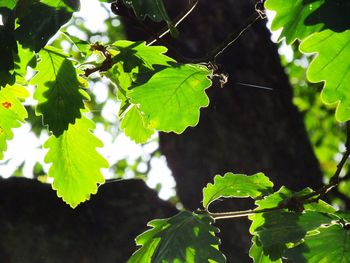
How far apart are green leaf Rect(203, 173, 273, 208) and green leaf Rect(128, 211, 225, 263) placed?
5.4 inches

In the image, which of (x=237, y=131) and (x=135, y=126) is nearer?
(x=135, y=126)

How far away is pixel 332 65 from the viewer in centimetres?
66

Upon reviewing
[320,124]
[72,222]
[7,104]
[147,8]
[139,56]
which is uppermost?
[147,8]

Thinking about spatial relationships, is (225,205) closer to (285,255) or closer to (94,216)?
(94,216)

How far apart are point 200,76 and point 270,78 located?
1194 mm

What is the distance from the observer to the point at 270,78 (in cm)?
Answer: 195

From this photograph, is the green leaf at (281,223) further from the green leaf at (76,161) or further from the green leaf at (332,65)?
the green leaf at (76,161)

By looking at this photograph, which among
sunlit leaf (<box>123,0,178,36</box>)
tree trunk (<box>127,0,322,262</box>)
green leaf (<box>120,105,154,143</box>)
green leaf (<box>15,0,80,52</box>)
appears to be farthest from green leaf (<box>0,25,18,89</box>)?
tree trunk (<box>127,0,322,262</box>)

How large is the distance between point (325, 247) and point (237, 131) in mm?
1107

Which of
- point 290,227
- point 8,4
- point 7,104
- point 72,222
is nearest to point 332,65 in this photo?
point 290,227

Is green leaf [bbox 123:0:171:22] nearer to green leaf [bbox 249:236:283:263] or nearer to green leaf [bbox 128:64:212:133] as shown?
green leaf [bbox 128:64:212:133]

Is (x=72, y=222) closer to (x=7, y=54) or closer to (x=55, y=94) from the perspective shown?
(x=55, y=94)

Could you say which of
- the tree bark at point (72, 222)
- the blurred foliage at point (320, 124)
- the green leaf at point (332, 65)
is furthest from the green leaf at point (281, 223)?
the blurred foliage at point (320, 124)

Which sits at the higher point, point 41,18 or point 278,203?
point 41,18
